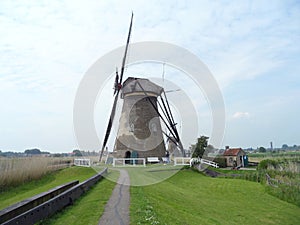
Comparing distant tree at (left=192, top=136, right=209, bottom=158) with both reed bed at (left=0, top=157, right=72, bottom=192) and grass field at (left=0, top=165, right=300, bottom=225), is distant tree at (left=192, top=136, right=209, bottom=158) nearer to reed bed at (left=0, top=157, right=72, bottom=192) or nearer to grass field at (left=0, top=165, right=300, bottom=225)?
grass field at (left=0, top=165, right=300, bottom=225)

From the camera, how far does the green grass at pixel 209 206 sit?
6620 mm

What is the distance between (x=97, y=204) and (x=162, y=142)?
17.7 meters

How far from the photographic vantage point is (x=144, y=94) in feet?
78.9

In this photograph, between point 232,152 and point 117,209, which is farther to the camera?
point 232,152

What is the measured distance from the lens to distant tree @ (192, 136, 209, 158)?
38188mm

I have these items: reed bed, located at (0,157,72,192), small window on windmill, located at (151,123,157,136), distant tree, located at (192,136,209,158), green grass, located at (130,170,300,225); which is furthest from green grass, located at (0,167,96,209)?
distant tree, located at (192,136,209,158)

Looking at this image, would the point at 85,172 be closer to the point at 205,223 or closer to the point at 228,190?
the point at 228,190

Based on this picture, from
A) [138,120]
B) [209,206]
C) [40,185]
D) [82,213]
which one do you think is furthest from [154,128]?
[82,213]

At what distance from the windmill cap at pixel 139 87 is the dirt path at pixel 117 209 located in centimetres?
1483

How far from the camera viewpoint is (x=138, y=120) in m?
23.5

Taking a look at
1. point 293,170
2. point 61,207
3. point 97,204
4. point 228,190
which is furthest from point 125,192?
point 293,170

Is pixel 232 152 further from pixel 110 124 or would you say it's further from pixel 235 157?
pixel 110 124

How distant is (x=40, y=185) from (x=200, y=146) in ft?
86.9

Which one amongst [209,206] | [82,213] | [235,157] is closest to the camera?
[82,213]
